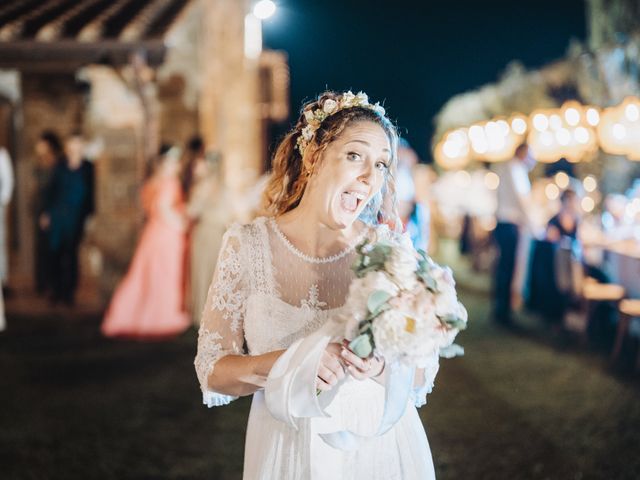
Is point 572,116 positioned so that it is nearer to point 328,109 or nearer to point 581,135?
point 581,135

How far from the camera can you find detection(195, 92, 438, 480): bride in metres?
2.00

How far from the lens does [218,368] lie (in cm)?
202

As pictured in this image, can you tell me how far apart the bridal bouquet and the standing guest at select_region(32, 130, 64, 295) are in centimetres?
806

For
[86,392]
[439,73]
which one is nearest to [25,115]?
[86,392]

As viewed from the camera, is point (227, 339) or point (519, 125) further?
point (519, 125)

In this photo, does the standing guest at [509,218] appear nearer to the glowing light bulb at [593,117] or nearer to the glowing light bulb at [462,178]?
the glowing light bulb at [593,117]

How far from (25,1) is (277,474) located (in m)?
9.40

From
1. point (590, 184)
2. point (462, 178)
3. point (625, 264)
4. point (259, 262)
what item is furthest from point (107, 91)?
point (462, 178)

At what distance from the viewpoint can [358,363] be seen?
1.79 meters

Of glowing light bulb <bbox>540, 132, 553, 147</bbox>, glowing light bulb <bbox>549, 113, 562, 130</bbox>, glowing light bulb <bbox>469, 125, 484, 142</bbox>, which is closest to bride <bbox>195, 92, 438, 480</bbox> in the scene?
glowing light bulb <bbox>549, 113, 562, 130</bbox>

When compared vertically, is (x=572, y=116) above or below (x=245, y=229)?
above

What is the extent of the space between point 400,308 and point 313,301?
446 millimetres

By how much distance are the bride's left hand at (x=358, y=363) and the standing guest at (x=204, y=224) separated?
248 inches

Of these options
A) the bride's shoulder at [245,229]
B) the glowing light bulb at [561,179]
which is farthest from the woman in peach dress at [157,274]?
the glowing light bulb at [561,179]
